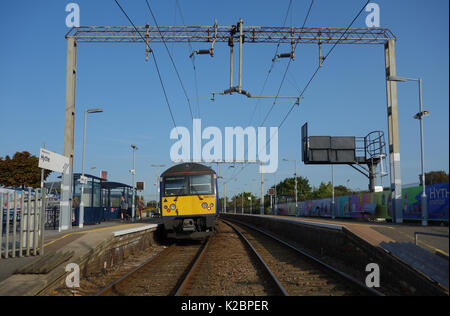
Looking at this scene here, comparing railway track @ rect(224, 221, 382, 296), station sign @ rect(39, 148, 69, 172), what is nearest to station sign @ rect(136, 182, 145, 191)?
station sign @ rect(39, 148, 69, 172)

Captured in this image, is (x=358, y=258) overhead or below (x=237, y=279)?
overhead

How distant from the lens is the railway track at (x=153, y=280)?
22.9 feet

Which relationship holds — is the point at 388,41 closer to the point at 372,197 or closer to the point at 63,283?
the point at 372,197

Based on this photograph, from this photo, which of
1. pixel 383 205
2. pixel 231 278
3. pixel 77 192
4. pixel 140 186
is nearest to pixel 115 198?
pixel 140 186

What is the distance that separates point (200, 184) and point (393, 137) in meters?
10.8

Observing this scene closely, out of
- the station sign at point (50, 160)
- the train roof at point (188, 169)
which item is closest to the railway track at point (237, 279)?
the train roof at point (188, 169)

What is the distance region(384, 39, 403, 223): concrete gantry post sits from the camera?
1914cm

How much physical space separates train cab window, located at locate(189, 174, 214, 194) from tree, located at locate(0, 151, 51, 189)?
1013 inches

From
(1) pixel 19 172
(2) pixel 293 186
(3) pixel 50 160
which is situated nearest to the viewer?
(3) pixel 50 160

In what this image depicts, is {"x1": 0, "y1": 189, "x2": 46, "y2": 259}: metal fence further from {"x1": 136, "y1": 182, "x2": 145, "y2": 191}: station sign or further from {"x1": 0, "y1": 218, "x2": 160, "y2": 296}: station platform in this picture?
{"x1": 136, "y1": 182, "x2": 145, "y2": 191}: station sign

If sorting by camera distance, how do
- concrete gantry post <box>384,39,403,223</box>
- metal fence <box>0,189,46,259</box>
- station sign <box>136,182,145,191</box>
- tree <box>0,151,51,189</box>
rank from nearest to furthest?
metal fence <box>0,189,46,259</box>
concrete gantry post <box>384,39,403,223</box>
station sign <box>136,182,145,191</box>
tree <box>0,151,51,189</box>

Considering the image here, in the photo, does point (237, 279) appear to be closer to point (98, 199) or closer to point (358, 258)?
point (358, 258)

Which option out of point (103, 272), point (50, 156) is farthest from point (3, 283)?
point (50, 156)

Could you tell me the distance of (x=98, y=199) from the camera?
80.9 feet
